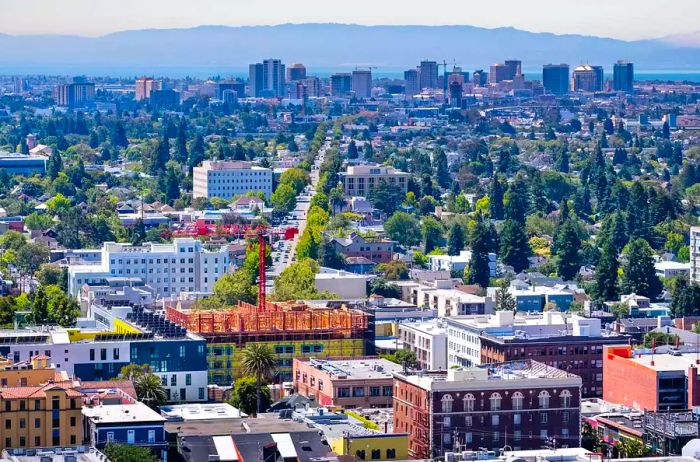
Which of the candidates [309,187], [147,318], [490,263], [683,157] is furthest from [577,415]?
[683,157]

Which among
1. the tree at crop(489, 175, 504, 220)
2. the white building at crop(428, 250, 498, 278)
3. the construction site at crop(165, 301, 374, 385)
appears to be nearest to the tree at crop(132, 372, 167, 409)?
the construction site at crop(165, 301, 374, 385)

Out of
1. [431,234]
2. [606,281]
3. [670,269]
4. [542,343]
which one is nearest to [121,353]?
[542,343]

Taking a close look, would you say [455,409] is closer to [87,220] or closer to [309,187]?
[87,220]

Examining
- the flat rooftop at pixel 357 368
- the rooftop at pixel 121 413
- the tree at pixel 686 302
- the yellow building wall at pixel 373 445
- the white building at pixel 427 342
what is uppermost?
the rooftop at pixel 121 413

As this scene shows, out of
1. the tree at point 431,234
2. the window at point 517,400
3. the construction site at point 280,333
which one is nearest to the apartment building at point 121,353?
the construction site at point 280,333

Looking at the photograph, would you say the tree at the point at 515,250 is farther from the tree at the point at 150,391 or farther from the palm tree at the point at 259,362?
the tree at the point at 150,391

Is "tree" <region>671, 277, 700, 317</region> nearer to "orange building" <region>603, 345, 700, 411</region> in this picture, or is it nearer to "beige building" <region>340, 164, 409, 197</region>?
"orange building" <region>603, 345, 700, 411</region>
